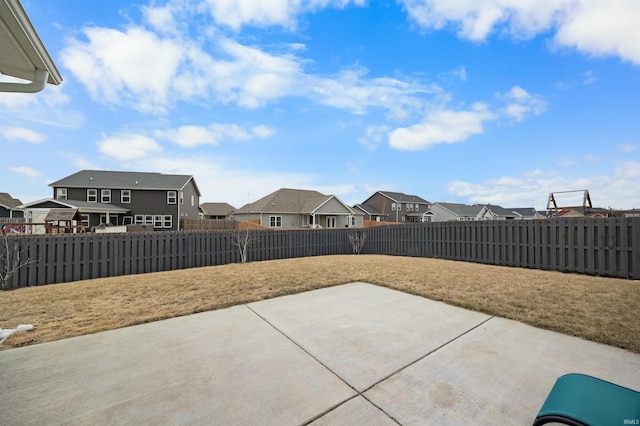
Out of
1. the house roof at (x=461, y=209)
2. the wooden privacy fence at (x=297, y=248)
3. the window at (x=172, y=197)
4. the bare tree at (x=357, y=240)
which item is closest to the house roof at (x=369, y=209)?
the house roof at (x=461, y=209)

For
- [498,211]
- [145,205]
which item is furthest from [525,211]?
[145,205]

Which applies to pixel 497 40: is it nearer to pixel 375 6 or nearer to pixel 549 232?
pixel 375 6

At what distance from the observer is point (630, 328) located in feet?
12.3

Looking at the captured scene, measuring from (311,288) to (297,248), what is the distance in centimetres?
714

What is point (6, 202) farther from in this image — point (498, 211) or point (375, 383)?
point (498, 211)

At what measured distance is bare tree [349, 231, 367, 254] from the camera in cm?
1522

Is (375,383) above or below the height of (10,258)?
below

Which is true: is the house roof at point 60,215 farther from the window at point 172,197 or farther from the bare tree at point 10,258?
the bare tree at point 10,258

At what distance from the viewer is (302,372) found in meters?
2.73

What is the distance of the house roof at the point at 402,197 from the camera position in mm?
45125

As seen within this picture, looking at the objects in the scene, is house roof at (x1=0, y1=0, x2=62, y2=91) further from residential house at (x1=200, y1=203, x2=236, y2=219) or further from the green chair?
residential house at (x1=200, y1=203, x2=236, y2=219)

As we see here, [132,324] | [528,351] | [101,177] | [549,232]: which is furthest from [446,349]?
[101,177]

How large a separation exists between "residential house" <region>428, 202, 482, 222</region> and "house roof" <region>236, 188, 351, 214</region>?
2408cm

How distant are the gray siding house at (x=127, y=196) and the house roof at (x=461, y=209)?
41.6 meters
